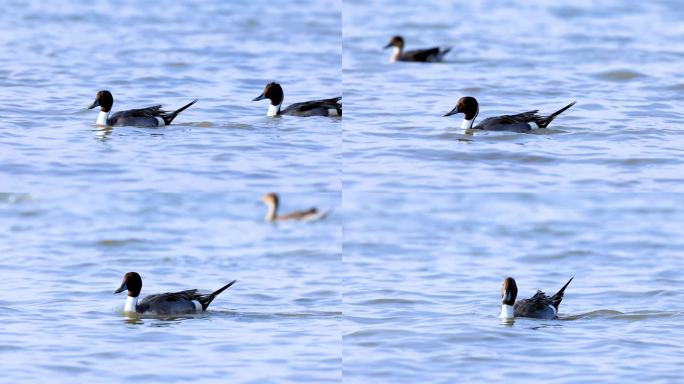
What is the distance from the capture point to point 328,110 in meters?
12.4

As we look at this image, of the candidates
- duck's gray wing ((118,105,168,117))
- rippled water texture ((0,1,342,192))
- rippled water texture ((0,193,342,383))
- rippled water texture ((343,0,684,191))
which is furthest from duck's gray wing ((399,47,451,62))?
duck's gray wing ((118,105,168,117))

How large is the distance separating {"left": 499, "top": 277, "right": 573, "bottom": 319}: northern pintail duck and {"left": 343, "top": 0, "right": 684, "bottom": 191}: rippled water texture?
1.09 meters

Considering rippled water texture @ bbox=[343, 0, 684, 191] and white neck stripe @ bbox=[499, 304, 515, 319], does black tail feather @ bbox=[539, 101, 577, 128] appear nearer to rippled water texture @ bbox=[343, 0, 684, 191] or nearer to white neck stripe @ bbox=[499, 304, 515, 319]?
rippled water texture @ bbox=[343, 0, 684, 191]

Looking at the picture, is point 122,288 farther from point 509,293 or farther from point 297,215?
point 297,215

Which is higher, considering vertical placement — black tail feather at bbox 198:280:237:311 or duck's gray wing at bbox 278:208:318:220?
black tail feather at bbox 198:280:237:311

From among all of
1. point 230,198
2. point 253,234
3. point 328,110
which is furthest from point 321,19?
point 328,110

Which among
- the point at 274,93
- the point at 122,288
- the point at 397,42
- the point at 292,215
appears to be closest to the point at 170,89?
the point at 274,93

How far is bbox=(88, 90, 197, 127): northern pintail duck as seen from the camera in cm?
1196

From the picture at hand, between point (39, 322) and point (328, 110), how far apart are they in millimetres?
3584

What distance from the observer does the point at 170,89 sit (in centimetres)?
1396

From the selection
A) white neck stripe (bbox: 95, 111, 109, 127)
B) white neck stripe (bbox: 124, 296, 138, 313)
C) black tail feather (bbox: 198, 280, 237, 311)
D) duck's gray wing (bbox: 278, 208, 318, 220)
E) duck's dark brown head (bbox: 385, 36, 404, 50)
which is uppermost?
duck's dark brown head (bbox: 385, 36, 404, 50)

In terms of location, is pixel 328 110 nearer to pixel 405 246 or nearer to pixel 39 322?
pixel 405 246

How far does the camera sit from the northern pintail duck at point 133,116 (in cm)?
1196

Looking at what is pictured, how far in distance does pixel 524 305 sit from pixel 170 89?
488 cm
